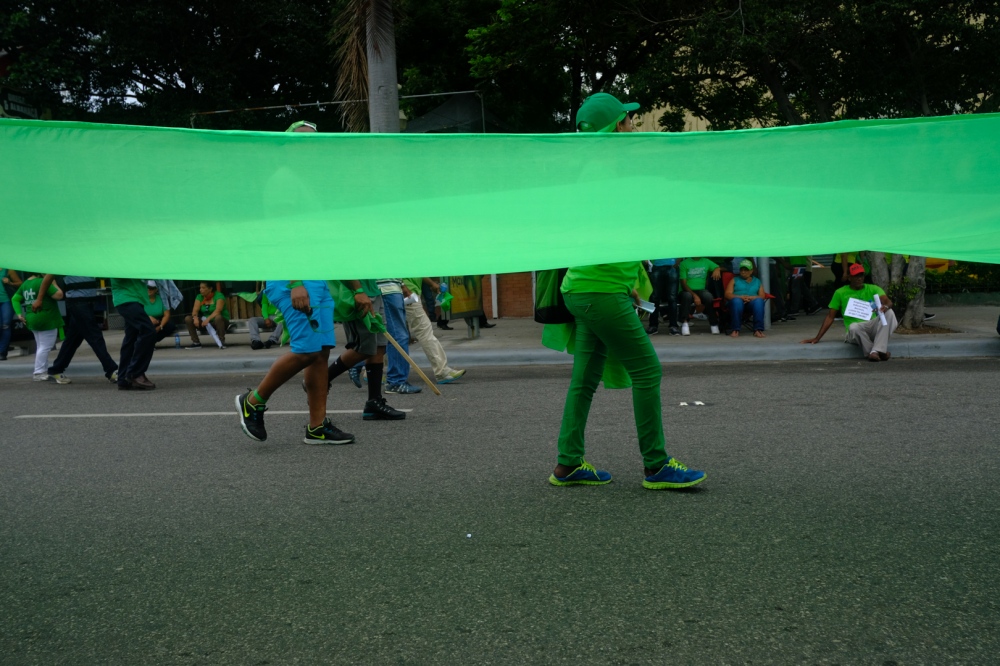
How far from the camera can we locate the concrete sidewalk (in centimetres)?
1194

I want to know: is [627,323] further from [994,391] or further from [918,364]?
[918,364]

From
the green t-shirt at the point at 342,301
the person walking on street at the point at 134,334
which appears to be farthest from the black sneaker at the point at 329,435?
the person walking on street at the point at 134,334

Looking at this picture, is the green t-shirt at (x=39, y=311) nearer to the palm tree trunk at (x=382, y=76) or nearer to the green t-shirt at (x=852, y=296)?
the palm tree trunk at (x=382, y=76)

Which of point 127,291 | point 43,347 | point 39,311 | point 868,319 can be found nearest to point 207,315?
point 43,347

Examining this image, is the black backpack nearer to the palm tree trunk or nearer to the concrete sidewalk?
the concrete sidewalk

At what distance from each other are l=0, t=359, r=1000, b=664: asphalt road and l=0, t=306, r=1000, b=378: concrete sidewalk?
446 centimetres

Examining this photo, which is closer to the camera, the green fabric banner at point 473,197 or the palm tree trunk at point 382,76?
the green fabric banner at point 473,197

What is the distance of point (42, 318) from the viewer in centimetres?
1187

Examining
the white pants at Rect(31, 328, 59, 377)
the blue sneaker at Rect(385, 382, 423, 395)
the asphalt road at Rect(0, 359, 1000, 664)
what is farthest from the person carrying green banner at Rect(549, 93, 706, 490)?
the white pants at Rect(31, 328, 59, 377)

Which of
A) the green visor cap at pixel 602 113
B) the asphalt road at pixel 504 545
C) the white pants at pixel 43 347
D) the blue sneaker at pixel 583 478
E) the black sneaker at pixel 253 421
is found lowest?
the asphalt road at pixel 504 545

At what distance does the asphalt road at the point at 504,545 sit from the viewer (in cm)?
335

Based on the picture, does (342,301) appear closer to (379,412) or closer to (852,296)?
(379,412)

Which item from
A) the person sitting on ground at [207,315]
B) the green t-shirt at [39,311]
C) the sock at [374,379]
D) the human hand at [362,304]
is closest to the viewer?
the human hand at [362,304]

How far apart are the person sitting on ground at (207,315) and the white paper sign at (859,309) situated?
9.57m
